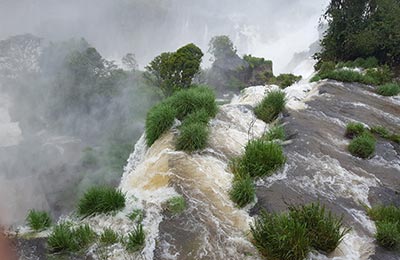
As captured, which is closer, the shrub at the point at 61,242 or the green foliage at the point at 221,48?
the shrub at the point at 61,242

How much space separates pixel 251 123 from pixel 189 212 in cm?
328

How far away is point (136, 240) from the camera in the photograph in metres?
4.43

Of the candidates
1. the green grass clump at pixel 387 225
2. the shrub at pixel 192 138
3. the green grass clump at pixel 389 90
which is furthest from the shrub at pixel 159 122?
the green grass clump at pixel 389 90

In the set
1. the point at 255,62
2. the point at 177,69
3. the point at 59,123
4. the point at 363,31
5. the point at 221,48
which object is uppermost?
the point at 221,48

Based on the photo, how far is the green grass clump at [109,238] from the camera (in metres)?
4.49

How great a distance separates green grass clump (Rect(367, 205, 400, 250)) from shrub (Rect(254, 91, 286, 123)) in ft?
12.4

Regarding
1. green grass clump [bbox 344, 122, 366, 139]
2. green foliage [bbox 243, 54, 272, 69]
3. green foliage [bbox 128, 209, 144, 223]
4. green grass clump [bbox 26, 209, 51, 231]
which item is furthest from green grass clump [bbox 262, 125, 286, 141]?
green foliage [bbox 243, 54, 272, 69]

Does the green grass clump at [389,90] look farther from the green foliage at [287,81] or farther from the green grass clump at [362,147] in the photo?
the green foliage at [287,81]

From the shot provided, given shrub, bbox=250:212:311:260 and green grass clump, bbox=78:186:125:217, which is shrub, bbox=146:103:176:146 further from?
shrub, bbox=250:212:311:260

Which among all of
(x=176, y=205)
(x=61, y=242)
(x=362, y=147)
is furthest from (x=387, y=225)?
(x=61, y=242)

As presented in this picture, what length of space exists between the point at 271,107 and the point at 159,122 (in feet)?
9.64

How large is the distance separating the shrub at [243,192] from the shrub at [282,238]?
83 centimetres

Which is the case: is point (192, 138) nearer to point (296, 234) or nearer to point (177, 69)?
point (296, 234)

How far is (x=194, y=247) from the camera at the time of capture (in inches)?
175
